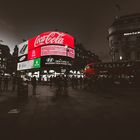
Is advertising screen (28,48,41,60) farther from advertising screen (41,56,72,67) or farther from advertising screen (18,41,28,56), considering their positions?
advertising screen (18,41,28,56)

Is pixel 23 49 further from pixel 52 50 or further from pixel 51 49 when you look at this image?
pixel 52 50

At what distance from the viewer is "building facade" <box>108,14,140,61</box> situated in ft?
244

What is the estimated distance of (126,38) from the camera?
78.5 m

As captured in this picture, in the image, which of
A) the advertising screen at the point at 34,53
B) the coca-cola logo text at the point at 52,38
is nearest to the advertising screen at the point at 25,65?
the advertising screen at the point at 34,53

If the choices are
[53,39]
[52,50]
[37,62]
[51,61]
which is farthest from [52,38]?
[37,62]

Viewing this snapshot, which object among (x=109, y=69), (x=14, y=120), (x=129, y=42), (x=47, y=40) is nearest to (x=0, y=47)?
(x=47, y=40)

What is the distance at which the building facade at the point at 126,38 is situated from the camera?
244 feet

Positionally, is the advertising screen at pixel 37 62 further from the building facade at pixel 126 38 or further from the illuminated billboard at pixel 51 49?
the building facade at pixel 126 38

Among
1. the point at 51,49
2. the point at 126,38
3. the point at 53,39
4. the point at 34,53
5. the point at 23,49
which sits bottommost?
the point at 34,53

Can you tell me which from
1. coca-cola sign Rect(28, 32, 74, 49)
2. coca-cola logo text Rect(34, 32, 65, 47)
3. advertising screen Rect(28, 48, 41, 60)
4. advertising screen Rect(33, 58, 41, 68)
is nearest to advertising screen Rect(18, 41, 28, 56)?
advertising screen Rect(28, 48, 41, 60)

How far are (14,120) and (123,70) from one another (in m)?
24.5

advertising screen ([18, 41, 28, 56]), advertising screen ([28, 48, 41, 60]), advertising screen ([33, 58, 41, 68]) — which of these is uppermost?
advertising screen ([18, 41, 28, 56])

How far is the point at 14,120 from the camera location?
7.12 m

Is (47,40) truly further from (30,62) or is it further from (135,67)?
(135,67)
